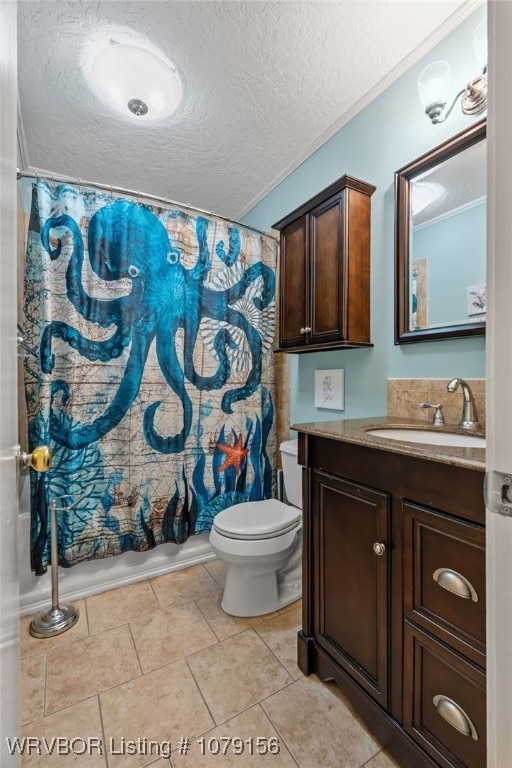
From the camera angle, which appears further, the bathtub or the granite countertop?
the bathtub

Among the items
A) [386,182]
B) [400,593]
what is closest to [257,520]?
[400,593]

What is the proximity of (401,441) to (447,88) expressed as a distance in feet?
4.43

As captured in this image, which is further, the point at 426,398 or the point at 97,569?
the point at 97,569

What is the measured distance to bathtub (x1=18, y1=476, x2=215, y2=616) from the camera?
1.62 metres

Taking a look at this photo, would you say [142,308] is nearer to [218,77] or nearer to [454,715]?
[218,77]

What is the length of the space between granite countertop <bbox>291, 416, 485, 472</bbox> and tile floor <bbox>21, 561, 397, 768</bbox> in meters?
0.92

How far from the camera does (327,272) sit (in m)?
1.63

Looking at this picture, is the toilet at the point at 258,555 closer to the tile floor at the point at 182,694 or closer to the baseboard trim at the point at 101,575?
the tile floor at the point at 182,694

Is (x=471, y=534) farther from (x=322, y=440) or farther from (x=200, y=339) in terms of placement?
(x=200, y=339)

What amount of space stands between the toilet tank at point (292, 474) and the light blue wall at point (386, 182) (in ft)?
0.91

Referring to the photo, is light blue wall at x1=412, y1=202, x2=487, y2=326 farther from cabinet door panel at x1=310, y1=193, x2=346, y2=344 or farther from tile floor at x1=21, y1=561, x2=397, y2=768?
tile floor at x1=21, y1=561, x2=397, y2=768

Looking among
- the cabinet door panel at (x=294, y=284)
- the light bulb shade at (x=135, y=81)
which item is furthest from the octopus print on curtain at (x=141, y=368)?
the light bulb shade at (x=135, y=81)

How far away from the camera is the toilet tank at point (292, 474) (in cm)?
181

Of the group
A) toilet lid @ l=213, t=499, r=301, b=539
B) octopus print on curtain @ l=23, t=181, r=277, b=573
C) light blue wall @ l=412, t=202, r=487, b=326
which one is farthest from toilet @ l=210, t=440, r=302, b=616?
light blue wall @ l=412, t=202, r=487, b=326
